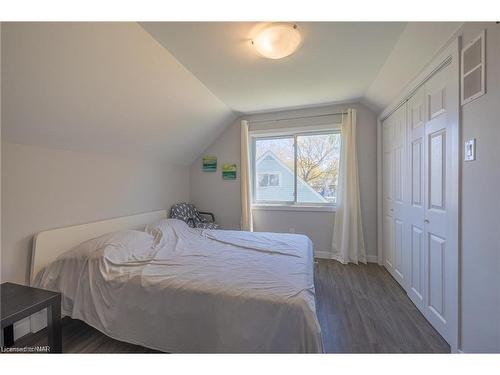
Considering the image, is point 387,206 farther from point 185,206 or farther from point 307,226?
point 185,206

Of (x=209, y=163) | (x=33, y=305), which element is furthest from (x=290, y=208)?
(x=33, y=305)

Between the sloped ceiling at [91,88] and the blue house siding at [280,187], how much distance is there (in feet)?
5.33

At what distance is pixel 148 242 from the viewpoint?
2.22 meters

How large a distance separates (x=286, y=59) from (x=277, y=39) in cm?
49

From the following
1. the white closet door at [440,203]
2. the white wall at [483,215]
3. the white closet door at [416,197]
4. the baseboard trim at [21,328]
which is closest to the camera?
the white wall at [483,215]

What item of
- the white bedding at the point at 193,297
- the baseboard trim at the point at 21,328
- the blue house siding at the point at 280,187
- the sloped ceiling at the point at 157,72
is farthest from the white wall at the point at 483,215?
the baseboard trim at the point at 21,328

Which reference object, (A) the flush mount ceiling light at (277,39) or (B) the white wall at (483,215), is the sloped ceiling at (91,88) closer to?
(A) the flush mount ceiling light at (277,39)

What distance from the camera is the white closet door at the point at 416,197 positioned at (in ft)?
6.56

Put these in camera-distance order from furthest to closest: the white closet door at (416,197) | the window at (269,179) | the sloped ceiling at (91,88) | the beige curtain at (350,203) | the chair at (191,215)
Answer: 1. the window at (269,179)
2. the chair at (191,215)
3. the beige curtain at (350,203)
4. the white closet door at (416,197)
5. the sloped ceiling at (91,88)

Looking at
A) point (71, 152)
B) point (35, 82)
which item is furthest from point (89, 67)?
point (71, 152)

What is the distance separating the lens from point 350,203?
128 inches

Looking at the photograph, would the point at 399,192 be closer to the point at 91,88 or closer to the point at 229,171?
the point at 229,171

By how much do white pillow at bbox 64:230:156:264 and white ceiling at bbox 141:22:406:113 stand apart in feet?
5.88

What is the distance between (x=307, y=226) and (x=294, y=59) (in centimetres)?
251
